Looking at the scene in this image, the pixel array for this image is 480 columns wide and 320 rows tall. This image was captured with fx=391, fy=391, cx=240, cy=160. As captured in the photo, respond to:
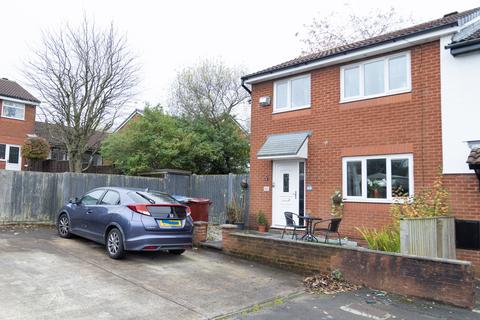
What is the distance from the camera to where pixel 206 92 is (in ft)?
91.5

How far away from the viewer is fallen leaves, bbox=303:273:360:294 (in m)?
6.41

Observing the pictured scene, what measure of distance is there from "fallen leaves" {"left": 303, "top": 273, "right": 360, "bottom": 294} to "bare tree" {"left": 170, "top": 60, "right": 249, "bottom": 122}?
68.3 feet

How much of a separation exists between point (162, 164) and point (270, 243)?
42.5ft

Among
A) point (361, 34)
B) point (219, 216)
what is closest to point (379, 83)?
point (219, 216)

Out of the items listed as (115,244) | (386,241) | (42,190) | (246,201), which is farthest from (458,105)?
(42,190)

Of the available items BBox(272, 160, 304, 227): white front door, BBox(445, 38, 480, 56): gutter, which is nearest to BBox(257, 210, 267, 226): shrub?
BBox(272, 160, 304, 227): white front door

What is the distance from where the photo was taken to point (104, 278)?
646 cm

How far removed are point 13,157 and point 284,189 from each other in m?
22.2

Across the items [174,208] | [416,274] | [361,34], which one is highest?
[361,34]

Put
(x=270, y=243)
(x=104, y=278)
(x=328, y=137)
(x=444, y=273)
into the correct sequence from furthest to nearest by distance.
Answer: (x=328, y=137), (x=270, y=243), (x=104, y=278), (x=444, y=273)

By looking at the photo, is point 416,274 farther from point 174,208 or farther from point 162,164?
point 162,164

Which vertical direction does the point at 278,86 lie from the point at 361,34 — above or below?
below

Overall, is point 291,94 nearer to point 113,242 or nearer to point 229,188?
point 229,188

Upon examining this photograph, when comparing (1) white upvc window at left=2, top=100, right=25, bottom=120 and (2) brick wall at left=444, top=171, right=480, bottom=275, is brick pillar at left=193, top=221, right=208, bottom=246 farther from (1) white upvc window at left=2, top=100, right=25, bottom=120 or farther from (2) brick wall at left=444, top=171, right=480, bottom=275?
(1) white upvc window at left=2, top=100, right=25, bottom=120
